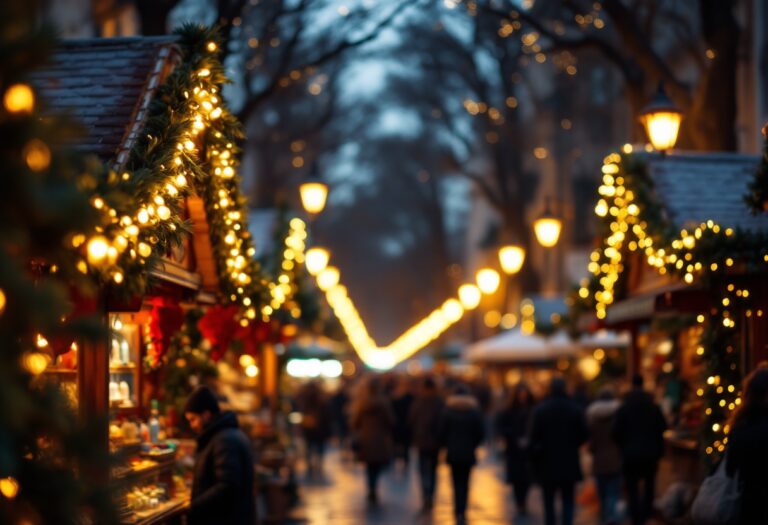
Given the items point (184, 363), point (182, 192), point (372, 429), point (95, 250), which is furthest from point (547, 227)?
point (95, 250)

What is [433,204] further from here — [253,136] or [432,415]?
[432,415]

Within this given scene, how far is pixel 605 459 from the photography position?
55.2 feet

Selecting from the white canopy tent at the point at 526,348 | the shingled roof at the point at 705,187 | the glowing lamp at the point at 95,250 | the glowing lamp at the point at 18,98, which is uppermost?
the shingled roof at the point at 705,187

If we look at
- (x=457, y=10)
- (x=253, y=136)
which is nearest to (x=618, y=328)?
(x=457, y=10)

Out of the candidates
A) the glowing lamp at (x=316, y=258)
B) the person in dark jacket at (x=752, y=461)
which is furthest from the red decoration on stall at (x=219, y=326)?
the glowing lamp at (x=316, y=258)

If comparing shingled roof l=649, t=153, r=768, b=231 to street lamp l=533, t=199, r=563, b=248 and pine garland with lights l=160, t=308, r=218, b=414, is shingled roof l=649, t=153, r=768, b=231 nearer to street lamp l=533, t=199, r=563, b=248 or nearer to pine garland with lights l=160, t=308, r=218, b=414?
street lamp l=533, t=199, r=563, b=248

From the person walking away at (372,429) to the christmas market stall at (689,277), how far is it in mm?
3434

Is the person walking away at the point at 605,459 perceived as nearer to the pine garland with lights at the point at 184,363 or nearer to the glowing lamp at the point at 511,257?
the pine garland with lights at the point at 184,363

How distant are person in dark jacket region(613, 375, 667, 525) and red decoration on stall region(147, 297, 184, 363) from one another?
5107 millimetres

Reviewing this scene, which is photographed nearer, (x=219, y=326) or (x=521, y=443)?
(x=219, y=326)

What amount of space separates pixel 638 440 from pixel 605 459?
2467mm

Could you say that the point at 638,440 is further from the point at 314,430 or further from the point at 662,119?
the point at 314,430

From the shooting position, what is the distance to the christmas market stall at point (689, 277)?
13.0m

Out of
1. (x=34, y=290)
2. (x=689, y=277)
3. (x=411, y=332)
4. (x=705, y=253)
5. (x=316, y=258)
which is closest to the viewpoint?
(x=34, y=290)
